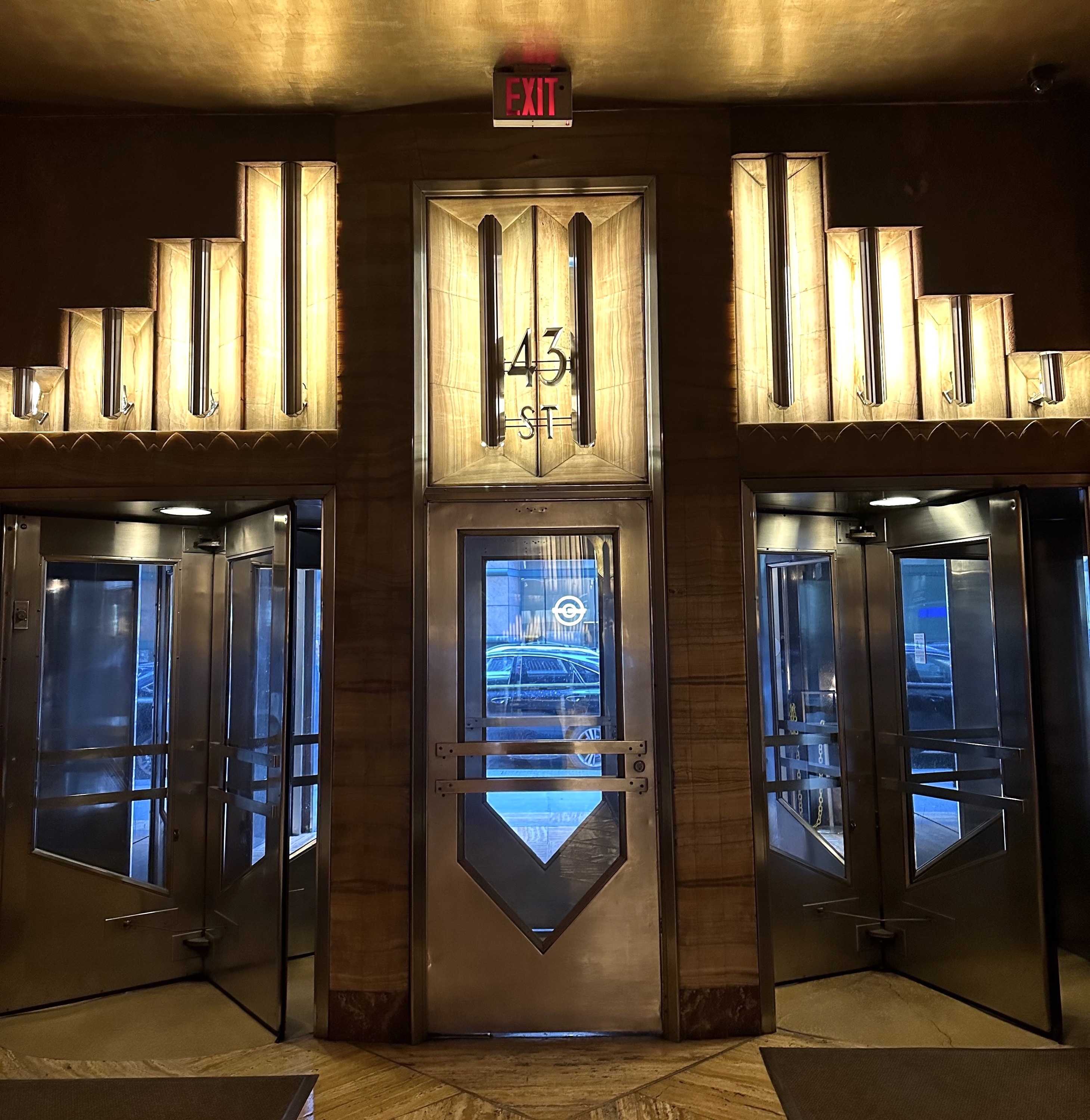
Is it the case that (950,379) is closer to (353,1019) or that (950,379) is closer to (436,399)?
(436,399)

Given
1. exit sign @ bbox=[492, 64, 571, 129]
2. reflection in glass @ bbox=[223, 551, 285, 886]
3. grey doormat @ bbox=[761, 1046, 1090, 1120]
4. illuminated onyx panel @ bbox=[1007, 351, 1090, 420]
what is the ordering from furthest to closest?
reflection in glass @ bbox=[223, 551, 285, 886] < illuminated onyx panel @ bbox=[1007, 351, 1090, 420] < exit sign @ bbox=[492, 64, 571, 129] < grey doormat @ bbox=[761, 1046, 1090, 1120]

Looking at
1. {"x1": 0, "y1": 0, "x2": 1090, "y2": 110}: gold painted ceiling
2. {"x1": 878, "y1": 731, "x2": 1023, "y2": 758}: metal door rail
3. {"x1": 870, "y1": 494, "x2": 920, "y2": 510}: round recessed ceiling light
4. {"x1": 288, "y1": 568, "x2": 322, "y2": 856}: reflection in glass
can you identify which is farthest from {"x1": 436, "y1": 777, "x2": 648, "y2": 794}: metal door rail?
{"x1": 0, "y1": 0, "x2": 1090, "y2": 110}: gold painted ceiling

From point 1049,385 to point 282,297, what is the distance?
2917 millimetres

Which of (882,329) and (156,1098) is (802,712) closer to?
(882,329)

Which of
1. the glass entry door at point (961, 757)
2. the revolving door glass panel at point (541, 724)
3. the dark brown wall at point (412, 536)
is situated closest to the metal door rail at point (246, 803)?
the dark brown wall at point (412, 536)

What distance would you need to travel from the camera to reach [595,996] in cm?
325

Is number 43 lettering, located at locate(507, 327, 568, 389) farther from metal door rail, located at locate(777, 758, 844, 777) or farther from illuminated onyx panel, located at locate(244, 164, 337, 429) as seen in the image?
metal door rail, located at locate(777, 758, 844, 777)

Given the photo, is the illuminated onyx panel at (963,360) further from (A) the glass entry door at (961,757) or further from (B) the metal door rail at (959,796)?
(B) the metal door rail at (959,796)

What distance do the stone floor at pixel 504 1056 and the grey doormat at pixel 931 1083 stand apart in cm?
9

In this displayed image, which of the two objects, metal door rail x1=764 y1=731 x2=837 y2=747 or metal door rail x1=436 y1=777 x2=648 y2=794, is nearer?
metal door rail x1=436 y1=777 x2=648 y2=794

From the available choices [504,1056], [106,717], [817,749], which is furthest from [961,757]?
[106,717]

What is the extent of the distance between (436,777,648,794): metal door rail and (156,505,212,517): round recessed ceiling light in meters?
1.50

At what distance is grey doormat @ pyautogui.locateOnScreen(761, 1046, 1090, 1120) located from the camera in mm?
2691

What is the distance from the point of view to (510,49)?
3109mm
